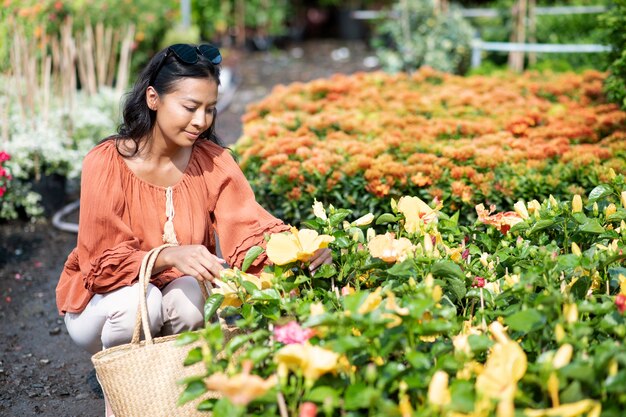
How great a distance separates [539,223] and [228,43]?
39.3ft

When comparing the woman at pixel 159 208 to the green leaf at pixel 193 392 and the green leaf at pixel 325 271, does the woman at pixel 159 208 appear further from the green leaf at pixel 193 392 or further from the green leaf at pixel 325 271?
the green leaf at pixel 193 392

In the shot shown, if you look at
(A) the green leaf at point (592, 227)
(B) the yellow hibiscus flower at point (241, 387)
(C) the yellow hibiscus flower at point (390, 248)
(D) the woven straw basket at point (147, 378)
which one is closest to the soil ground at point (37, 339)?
(D) the woven straw basket at point (147, 378)

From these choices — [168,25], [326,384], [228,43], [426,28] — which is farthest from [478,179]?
[228,43]

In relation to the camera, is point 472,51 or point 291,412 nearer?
point 291,412

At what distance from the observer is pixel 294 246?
2314 mm

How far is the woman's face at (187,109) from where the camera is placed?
2734 millimetres

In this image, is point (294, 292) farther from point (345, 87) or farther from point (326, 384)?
point (345, 87)

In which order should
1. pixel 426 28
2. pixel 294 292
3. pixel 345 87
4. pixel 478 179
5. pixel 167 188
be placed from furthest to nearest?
pixel 426 28 → pixel 345 87 → pixel 478 179 → pixel 167 188 → pixel 294 292

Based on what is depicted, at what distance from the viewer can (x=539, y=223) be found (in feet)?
7.98

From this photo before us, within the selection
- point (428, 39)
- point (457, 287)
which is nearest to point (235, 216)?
point (457, 287)

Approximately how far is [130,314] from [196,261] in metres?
0.35

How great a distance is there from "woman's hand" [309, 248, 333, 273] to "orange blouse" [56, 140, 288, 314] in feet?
0.90

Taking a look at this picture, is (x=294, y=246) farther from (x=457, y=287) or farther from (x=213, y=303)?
(x=457, y=287)

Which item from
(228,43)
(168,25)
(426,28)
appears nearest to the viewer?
(426,28)
